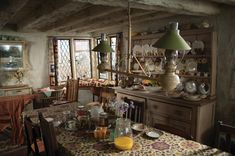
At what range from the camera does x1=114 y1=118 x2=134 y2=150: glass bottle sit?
1767 mm

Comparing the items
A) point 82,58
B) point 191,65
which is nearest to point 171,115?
point 191,65

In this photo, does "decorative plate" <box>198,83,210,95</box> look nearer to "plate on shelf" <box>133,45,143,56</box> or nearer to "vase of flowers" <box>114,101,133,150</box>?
"plate on shelf" <box>133,45,143,56</box>

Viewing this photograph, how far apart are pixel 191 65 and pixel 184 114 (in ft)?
2.75

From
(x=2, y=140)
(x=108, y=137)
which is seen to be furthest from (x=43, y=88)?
(x=108, y=137)

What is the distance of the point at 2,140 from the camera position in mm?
3828

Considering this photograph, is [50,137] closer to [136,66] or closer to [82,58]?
[136,66]

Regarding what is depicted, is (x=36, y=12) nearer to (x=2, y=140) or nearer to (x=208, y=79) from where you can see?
(x=2, y=140)

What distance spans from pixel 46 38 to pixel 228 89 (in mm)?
4190

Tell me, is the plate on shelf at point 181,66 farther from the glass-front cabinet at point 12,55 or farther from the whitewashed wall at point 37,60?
the glass-front cabinet at point 12,55

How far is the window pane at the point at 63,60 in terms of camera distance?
5517 mm

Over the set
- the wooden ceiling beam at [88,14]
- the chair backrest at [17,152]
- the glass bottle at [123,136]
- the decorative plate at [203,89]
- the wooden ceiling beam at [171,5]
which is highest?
the wooden ceiling beam at [88,14]

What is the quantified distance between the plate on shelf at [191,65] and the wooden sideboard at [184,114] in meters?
0.55

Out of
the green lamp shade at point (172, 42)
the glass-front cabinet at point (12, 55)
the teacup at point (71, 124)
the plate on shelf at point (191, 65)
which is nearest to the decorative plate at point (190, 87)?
the plate on shelf at point (191, 65)

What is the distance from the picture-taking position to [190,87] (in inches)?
124
